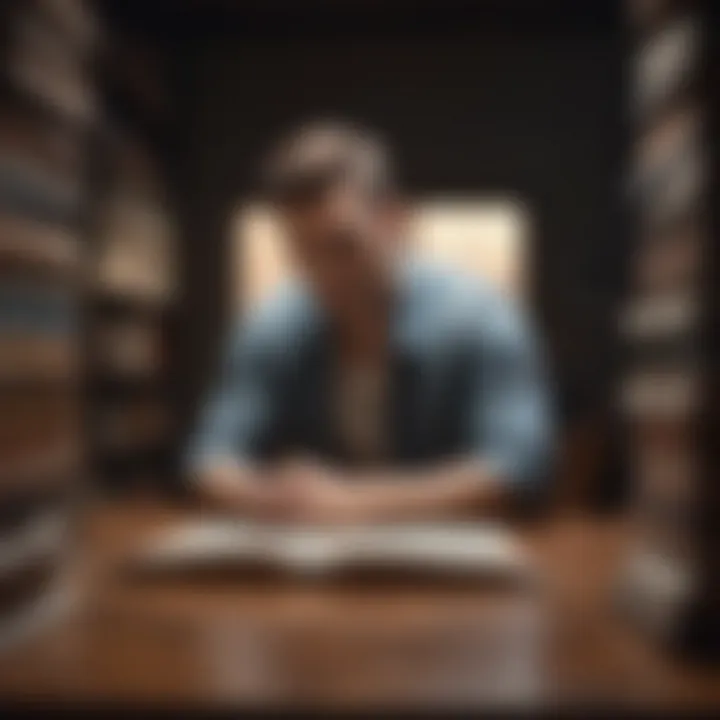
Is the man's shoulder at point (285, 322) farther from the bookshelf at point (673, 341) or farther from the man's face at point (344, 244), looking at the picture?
the bookshelf at point (673, 341)

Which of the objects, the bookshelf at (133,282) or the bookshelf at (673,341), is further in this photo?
the bookshelf at (133,282)

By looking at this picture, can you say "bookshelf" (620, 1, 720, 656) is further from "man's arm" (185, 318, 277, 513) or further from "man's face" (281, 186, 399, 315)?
"man's arm" (185, 318, 277, 513)

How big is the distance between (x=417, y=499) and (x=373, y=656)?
88cm

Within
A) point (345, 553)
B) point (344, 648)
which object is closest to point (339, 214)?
point (345, 553)

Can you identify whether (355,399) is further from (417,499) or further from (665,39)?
(665,39)

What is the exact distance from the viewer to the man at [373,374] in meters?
2.02

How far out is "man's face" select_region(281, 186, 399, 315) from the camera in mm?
1954

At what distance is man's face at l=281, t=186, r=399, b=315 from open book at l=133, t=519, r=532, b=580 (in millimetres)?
441

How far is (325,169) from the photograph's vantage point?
6.55ft

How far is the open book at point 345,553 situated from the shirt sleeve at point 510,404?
1.31ft

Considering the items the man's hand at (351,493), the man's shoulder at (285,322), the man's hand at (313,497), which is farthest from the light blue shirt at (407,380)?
the man's hand at (313,497)

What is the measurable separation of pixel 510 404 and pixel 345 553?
32.0 inches

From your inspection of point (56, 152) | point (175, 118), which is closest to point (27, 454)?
point (56, 152)

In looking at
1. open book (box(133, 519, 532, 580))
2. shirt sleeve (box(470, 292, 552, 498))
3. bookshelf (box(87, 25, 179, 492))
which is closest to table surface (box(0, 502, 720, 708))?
open book (box(133, 519, 532, 580))
